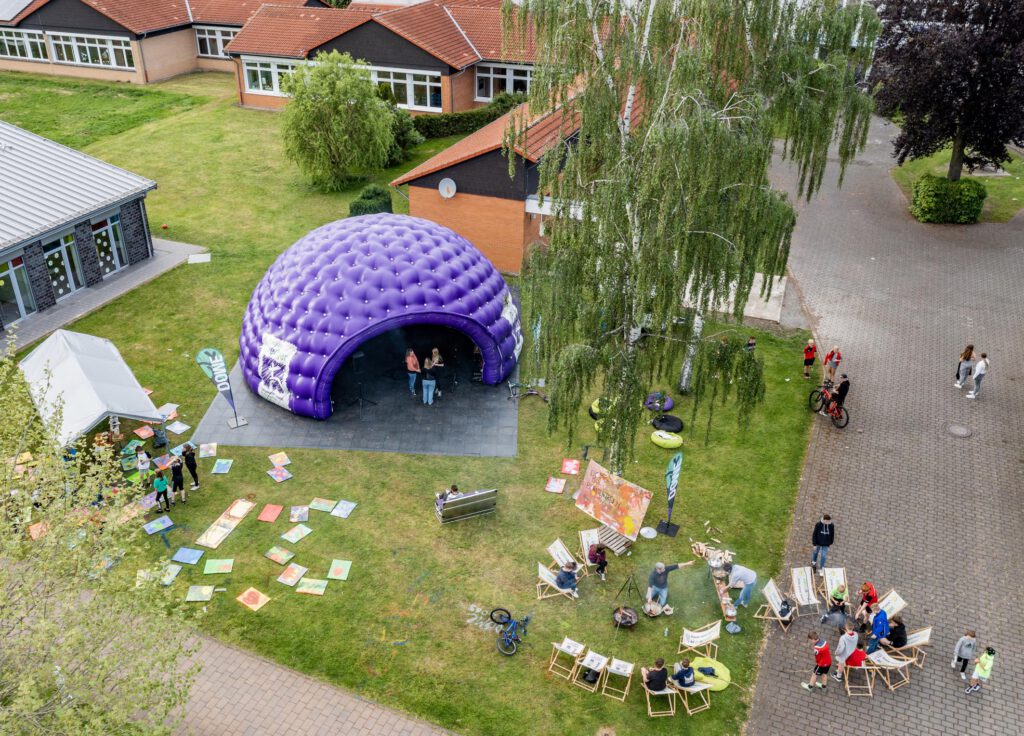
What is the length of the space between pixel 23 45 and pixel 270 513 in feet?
155

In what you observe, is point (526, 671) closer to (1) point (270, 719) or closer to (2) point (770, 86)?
(1) point (270, 719)

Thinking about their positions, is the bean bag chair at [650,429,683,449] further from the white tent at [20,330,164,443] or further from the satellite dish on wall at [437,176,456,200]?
the white tent at [20,330,164,443]

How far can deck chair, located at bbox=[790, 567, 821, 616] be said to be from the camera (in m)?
16.4

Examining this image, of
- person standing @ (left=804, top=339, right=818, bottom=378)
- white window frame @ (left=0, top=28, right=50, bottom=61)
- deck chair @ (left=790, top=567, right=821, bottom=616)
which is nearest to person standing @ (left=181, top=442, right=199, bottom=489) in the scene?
deck chair @ (left=790, top=567, right=821, bottom=616)

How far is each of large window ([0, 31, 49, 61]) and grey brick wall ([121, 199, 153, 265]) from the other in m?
30.4

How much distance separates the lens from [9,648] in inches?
400

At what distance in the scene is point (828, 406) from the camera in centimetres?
2208

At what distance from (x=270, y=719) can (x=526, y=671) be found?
4.54 m

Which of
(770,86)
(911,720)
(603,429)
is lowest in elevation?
(911,720)

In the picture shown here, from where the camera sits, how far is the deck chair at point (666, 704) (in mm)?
14422

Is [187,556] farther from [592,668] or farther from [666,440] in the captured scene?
[666,440]

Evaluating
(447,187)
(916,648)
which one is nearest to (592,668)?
(916,648)

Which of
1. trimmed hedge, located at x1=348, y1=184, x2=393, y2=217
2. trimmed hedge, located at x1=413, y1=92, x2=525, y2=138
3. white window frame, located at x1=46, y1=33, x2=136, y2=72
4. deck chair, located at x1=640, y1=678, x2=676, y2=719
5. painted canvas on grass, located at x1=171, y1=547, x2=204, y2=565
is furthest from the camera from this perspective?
white window frame, located at x1=46, y1=33, x2=136, y2=72

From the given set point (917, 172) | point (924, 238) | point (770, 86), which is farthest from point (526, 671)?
point (917, 172)
